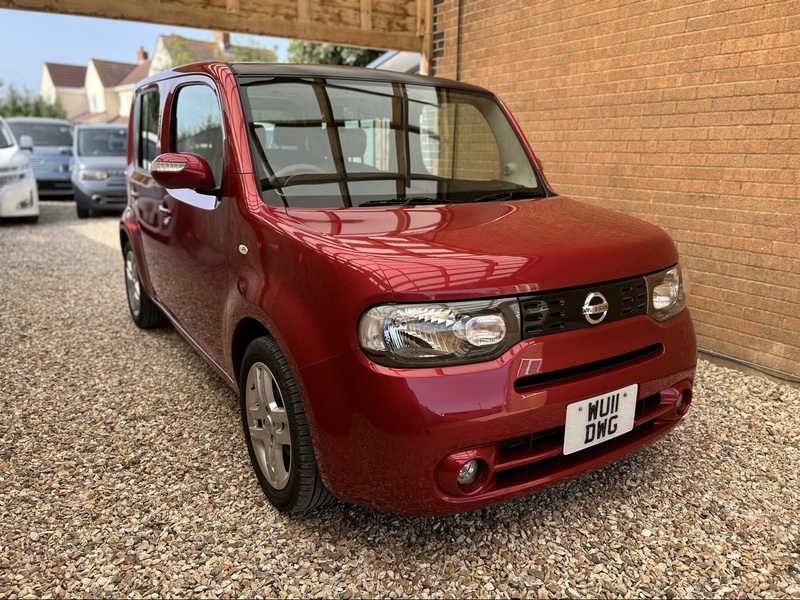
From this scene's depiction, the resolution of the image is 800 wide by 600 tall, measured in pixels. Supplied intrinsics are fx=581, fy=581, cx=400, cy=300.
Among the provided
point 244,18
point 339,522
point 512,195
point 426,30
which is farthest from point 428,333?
point 426,30

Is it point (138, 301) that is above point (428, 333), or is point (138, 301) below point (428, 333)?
below

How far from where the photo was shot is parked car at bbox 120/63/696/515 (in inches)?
70.1

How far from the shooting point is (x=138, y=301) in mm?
4590

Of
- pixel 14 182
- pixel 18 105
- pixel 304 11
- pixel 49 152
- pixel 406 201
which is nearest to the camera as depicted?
pixel 406 201

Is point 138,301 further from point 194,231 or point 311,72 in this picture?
point 311,72

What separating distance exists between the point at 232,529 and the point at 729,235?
11.8ft

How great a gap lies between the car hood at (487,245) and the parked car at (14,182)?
9605 mm

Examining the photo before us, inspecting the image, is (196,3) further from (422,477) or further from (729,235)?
(422,477)

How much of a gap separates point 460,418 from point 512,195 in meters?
1.38

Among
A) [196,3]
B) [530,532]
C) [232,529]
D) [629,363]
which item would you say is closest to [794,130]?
[629,363]

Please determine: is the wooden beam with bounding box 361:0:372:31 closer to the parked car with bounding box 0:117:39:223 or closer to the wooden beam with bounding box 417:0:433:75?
the wooden beam with bounding box 417:0:433:75

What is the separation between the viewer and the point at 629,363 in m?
2.09

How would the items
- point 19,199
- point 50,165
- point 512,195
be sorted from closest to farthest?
point 512,195, point 19,199, point 50,165

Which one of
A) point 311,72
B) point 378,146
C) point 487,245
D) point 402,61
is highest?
point 402,61
